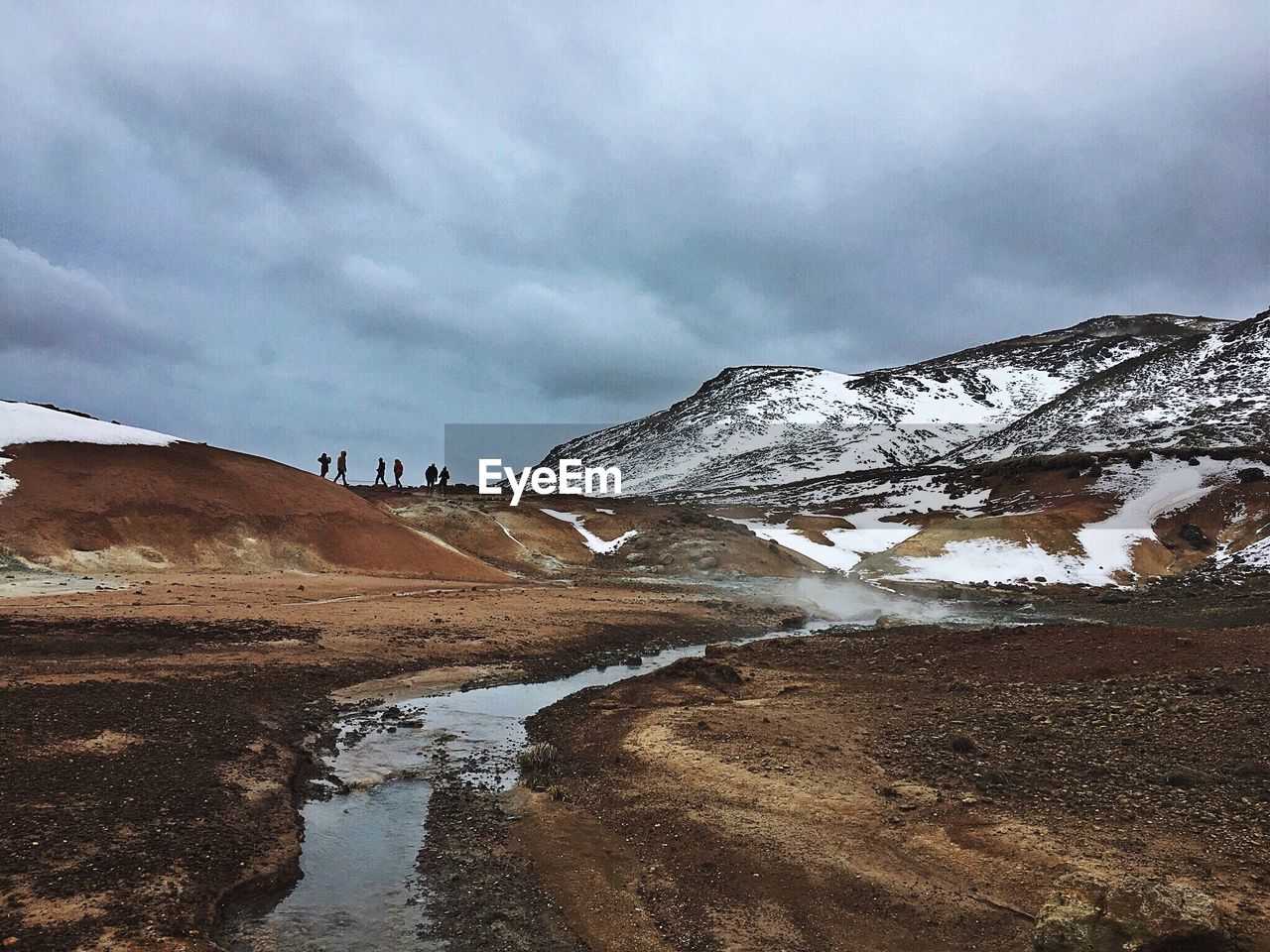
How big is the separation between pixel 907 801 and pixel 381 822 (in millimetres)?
5967

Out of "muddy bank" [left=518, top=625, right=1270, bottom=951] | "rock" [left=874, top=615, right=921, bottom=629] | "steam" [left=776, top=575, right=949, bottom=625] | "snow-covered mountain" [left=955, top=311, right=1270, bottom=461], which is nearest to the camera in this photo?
"muddy bank" [left=518, top=625, right=1270, bottom=951]

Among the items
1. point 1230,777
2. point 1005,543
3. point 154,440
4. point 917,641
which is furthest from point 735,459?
point 1230,777

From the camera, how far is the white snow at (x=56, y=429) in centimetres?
3206

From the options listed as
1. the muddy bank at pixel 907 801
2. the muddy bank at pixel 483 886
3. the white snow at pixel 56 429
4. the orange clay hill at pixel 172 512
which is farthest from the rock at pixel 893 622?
the white snow at pixel 56 429

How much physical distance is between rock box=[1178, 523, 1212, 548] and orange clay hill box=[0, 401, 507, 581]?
41.1 meters

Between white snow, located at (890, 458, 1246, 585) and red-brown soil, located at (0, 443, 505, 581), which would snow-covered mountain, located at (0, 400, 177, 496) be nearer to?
red-brown soil, located at (0, 443, 505, 581)

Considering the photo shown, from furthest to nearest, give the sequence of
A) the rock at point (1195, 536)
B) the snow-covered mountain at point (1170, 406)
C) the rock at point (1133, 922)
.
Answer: the snow-covered mountain at point (1170, 406) → the rock at point (1195, 536) → the rock at point (1133, 922)

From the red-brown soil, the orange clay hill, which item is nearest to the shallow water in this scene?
the red-brown soil

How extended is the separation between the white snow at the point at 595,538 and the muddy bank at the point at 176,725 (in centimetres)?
2520

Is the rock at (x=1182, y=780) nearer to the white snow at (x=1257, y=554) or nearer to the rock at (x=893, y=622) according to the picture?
the rock at (x=893, y=622)

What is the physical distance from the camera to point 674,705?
14.1 metres

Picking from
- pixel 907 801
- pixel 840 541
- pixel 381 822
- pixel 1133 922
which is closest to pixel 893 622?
pixel 907 801

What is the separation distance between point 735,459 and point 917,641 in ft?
446

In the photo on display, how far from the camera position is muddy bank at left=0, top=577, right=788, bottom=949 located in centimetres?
635
